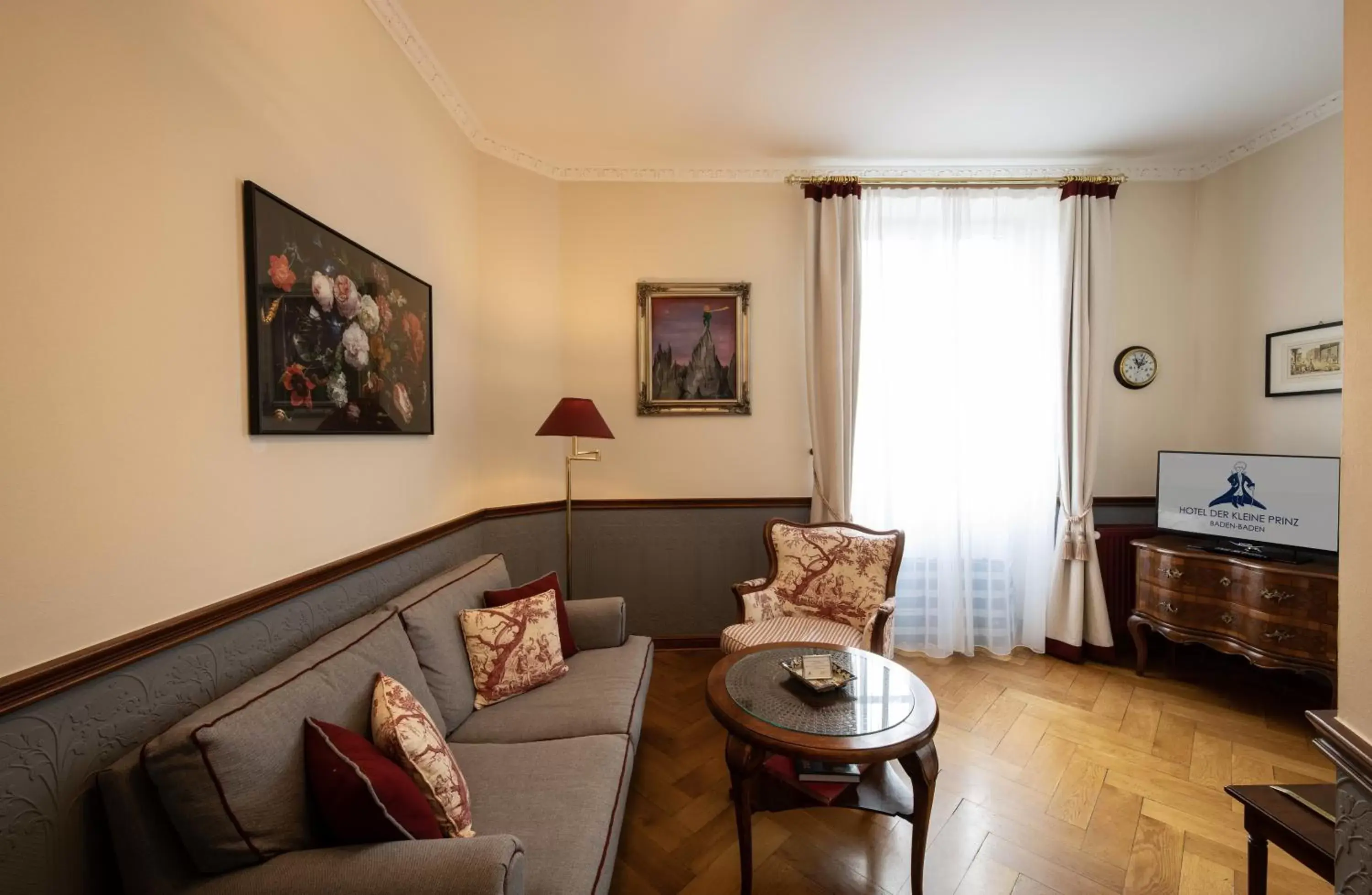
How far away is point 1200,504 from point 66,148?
4561 millimetres

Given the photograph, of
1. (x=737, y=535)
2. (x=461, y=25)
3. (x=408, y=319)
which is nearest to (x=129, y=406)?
(x=408, y=319)

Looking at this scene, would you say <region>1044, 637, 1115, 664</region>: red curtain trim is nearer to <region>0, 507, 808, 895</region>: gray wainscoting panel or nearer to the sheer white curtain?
the sheer white curtain

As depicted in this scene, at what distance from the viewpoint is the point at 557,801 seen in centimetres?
129

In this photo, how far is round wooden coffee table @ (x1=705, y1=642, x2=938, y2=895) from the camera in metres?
1.38

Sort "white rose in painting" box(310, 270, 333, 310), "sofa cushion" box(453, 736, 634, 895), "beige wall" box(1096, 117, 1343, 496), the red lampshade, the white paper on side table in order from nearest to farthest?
1. "sofa cushion" box(453, 736, 634, 895)
2. "white rose in painting" box(310, 270, 333, 310)
3. the white paper on side table
4. the red lampshade
5. "beige wall" box(1096, 117, 1343, 496)

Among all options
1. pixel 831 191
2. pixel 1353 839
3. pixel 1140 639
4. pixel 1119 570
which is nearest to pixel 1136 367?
pixel 1119 570

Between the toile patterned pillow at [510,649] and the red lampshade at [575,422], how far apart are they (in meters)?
0.86

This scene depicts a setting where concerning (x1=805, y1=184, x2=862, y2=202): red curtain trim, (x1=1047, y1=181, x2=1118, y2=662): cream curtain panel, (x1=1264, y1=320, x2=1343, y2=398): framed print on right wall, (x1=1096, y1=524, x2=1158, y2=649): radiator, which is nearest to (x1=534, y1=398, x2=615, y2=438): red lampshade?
(x1=805, y1=184, x2=862, y2=202): red curtain trim

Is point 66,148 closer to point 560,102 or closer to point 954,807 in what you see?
point 560,102

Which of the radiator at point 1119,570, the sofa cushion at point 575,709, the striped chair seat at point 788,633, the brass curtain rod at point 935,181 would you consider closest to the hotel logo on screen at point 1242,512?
the radiator at point 1119,570

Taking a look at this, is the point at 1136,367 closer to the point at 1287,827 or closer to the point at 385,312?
the point at 1287,827

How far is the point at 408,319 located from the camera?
83.2 inches

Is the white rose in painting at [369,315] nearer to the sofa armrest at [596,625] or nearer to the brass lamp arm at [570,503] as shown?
the brass lamp arm at [570,503]

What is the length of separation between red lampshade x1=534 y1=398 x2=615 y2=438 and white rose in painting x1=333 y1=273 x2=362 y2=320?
3.18 ft
